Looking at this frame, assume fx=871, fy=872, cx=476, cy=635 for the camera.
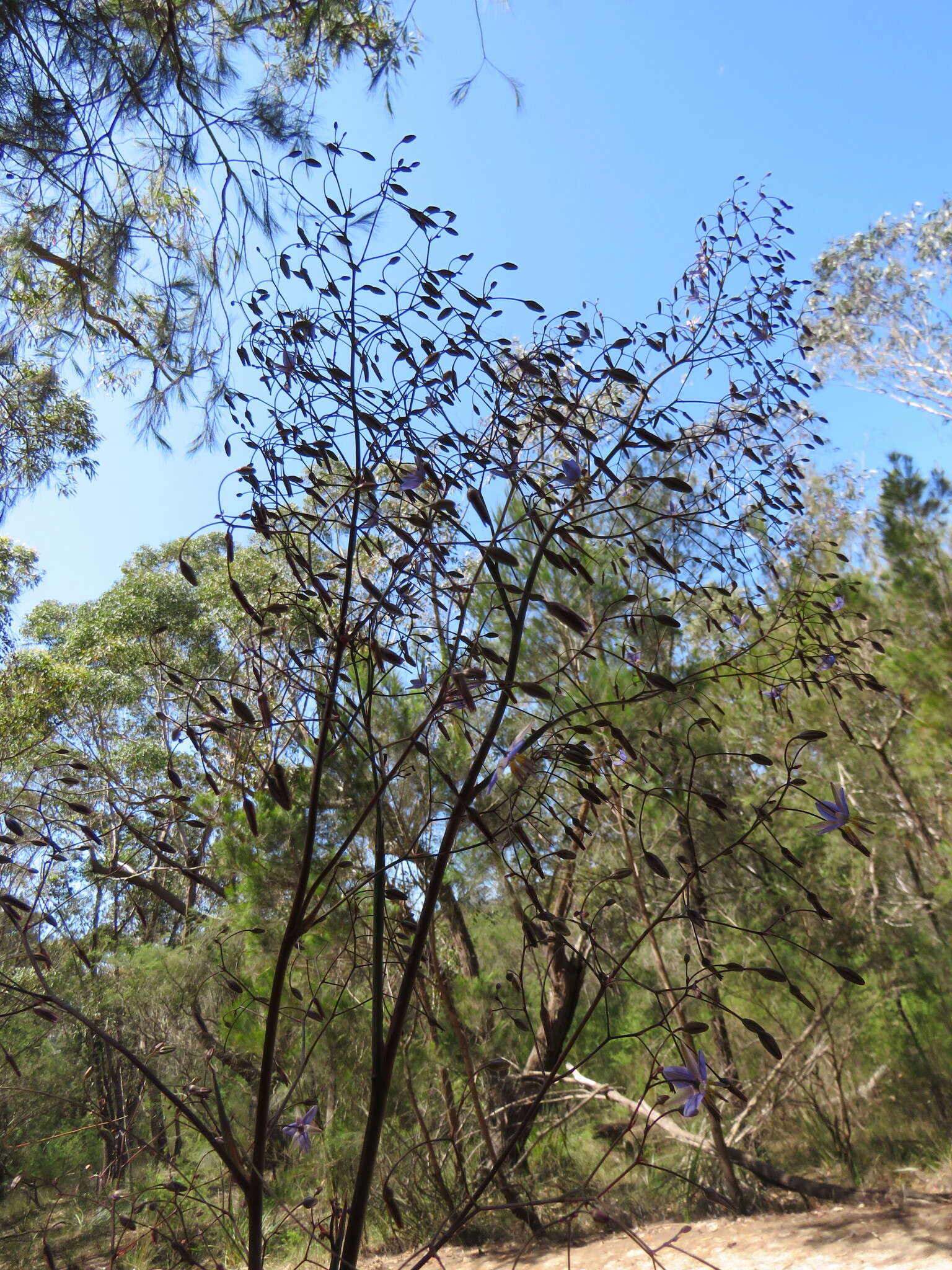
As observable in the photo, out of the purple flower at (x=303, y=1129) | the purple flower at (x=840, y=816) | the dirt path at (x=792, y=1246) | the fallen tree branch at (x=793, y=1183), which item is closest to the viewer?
the purple flower at (x=840, y=816)

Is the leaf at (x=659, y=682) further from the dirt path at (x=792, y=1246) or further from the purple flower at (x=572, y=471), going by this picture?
the dirt path at (x=792, y=1246)

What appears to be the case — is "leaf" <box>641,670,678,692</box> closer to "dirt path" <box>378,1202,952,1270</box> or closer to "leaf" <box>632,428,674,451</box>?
"leaf" <box>632,428,674,451</box>

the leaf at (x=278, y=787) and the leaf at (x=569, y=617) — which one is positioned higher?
the leaf at (x=569, y=617)

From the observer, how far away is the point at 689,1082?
0.66 metres

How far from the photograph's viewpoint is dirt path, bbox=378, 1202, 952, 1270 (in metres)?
2.81

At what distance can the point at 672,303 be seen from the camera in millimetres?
1370

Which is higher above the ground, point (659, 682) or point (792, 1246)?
point (659, 682)

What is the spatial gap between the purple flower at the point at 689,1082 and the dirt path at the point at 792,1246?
2.32 meters

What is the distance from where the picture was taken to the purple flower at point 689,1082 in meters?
0.65

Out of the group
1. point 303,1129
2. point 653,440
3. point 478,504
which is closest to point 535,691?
point 478,504

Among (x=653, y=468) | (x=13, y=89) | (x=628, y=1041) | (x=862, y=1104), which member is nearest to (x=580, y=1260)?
(x=628, y=1041)

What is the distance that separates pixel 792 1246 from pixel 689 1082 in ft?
10.5

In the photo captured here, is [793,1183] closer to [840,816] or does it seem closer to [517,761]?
[840,816]

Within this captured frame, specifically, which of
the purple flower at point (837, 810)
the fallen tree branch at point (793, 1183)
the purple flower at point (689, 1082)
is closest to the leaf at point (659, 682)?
the purple flower at point (837, 810)
